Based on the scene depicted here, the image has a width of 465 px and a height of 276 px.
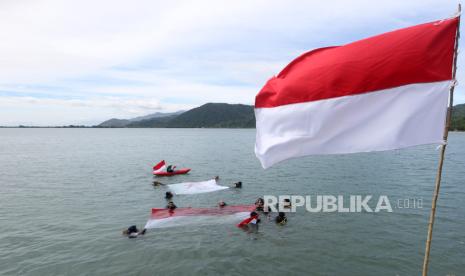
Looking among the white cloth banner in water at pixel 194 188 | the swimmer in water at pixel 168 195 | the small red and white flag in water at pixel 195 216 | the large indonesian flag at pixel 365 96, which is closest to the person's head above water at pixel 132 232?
the small red and white flag in water at pixel 195 216

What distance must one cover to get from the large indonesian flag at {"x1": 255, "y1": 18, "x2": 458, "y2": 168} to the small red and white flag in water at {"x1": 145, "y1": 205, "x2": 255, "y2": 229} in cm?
2115

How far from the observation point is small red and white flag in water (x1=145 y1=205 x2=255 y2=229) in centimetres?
2909

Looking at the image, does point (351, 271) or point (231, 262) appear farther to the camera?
point (231, 262)

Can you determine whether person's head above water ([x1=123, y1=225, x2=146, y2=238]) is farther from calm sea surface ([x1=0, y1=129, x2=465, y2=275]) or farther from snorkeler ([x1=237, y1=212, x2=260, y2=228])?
snorkeler ([x1=237, y1=212, x2=260, y2=228])

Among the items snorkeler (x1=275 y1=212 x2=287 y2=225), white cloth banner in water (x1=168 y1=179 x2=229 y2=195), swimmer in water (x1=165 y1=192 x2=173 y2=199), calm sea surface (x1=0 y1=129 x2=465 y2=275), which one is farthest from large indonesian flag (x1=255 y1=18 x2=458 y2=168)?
white cloth banner in water (x1=168 y1=179 x2=229 y2=195)

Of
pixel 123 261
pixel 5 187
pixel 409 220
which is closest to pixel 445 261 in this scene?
pixel 409 220

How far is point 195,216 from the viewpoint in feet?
99.6

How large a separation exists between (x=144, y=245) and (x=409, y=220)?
22.0 metres

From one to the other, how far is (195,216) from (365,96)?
952 inches

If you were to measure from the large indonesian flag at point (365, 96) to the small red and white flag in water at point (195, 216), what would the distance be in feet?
69.4

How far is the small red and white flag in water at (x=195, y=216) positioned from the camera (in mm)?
29094

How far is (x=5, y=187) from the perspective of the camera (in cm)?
4844

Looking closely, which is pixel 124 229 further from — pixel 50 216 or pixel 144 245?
pixel 50 216

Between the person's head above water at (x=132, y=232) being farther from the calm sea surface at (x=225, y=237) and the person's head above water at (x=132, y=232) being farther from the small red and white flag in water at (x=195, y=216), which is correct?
the small red and white flag in water at (x=195, y=216)
